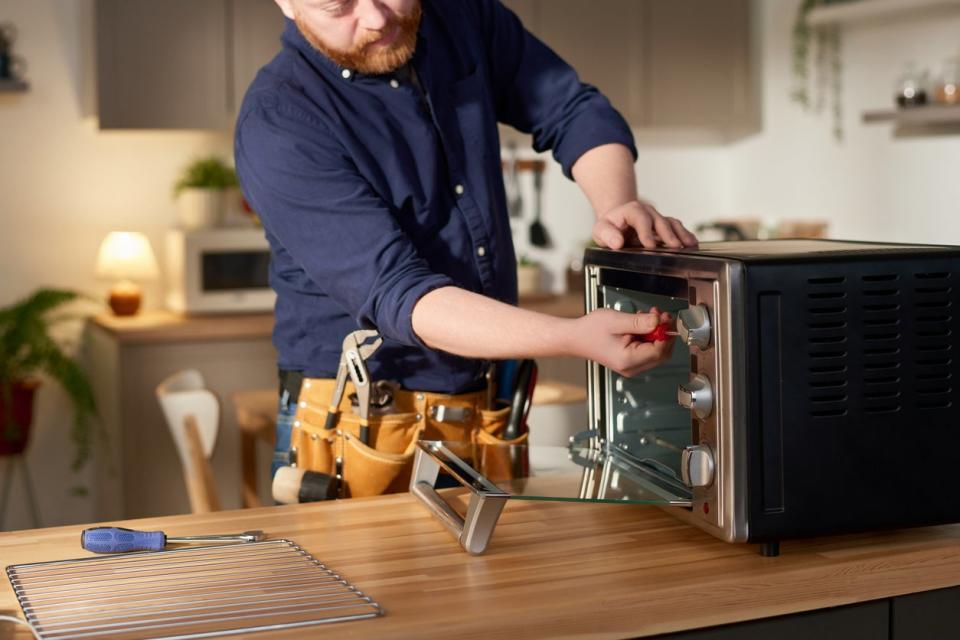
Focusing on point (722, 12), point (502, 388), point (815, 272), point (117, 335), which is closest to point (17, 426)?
point (117, 335)

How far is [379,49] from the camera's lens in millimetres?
1594

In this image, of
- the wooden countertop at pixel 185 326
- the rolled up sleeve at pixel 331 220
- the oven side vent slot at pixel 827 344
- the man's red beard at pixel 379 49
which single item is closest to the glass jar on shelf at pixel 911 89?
the wooden countertop at pixel 185 326

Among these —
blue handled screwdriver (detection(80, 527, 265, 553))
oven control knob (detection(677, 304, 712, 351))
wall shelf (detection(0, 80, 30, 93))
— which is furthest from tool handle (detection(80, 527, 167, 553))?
wall shelf (detection(0, 80, 30, 93))

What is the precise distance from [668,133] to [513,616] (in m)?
3.97

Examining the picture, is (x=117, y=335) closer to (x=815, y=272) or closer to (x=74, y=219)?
(x=74, y=219)

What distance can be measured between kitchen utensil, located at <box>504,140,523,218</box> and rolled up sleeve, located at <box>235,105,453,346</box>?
2989mm

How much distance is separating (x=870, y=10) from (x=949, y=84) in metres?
0.38

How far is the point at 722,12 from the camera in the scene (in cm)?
463

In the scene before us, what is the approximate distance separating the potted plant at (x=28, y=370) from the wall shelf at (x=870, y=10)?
102 inches

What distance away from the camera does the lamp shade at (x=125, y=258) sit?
13.0ft

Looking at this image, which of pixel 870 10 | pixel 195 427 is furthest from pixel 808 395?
pixel 870 10

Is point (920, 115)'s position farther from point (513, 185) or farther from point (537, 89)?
point (537, 89)

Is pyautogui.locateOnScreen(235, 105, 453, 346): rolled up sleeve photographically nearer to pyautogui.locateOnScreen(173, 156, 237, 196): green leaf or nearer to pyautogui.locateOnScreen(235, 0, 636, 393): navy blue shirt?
pyautogui.locateOnScreen(235, 0, 636, 393): navy blue shirt

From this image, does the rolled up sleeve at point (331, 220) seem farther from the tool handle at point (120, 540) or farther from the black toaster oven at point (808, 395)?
the tool handle at point (120, 540)
